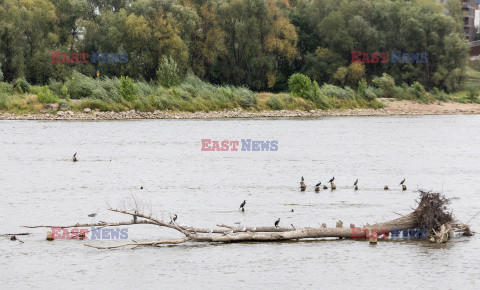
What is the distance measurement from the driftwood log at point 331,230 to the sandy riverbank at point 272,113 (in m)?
55.4

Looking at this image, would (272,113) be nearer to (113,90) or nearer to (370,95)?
(370,95)

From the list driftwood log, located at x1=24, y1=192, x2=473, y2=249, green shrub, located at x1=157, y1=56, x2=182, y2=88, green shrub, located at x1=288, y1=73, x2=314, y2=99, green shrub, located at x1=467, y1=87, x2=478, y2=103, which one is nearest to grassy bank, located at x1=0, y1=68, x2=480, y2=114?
green shrub, located at x1=288, y1=73, x2=314, y2=99

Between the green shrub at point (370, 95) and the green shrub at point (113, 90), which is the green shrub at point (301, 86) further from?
the green shrub at point (113, 90)

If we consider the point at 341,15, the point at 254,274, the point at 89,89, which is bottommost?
the point at 254,274

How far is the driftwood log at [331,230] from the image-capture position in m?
15.4

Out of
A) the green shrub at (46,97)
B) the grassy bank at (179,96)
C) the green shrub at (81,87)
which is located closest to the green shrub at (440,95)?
the grassy bank at (179,96)

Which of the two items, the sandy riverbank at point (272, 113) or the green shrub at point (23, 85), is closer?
the sandy riverbank at point (272, 113)

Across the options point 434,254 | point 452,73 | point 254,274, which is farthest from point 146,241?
point 452,73

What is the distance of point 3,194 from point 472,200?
52.8 ft

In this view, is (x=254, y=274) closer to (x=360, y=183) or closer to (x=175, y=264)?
(x=175, y=264)

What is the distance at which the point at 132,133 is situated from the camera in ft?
177

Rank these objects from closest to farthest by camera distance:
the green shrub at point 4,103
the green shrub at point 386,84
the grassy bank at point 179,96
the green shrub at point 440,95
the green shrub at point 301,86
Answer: the green shrub at point 4,103 → the grassy bank at point 179,96 → the green shrub at point 301,86 → the green shrub at point 386,84 → the green shrub at point 440,95

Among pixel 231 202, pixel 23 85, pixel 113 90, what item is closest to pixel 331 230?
pixel 231 202

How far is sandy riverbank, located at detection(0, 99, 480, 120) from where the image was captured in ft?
227
